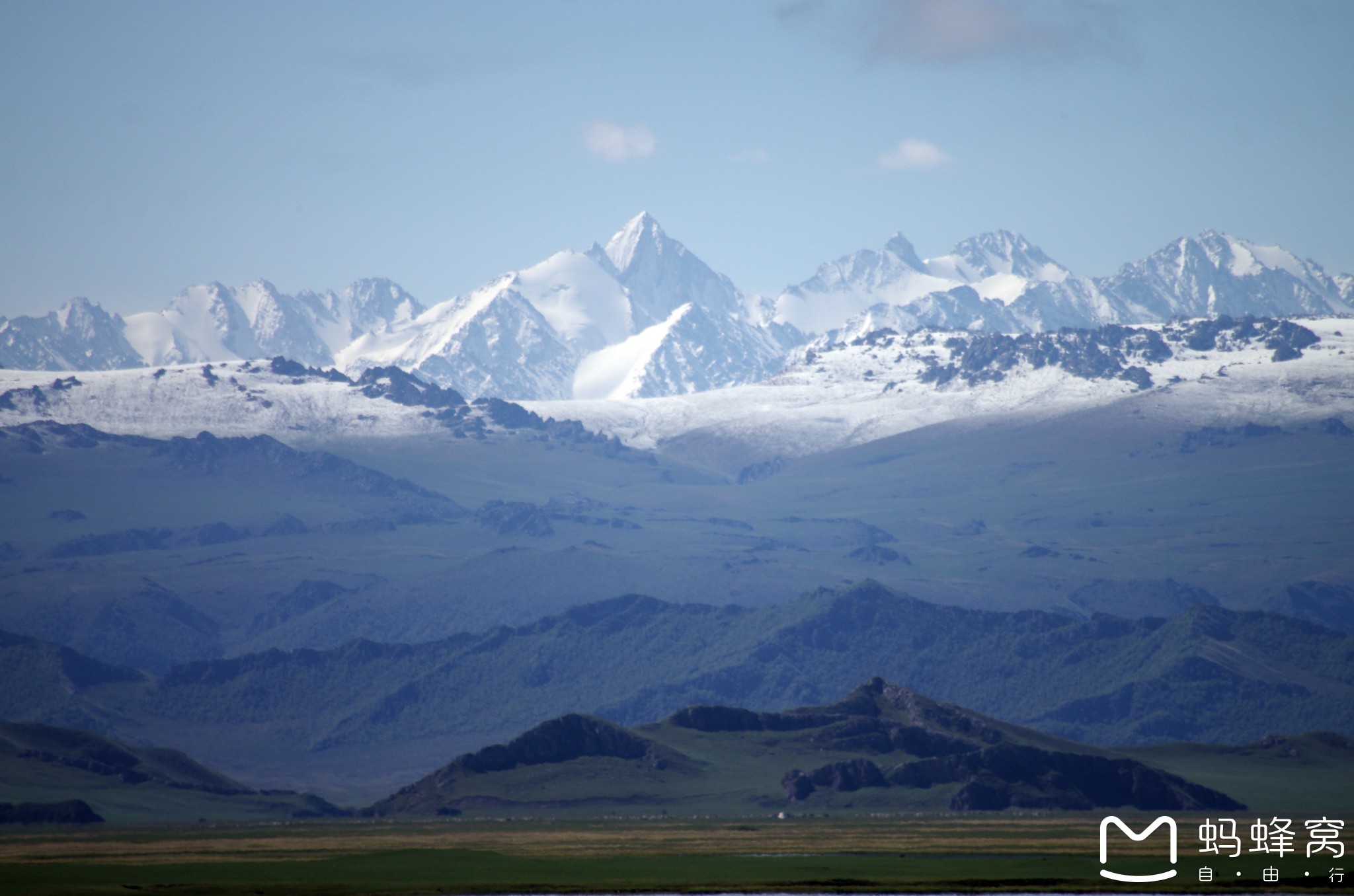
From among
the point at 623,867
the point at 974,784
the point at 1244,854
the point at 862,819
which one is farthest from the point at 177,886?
the point at 974,784

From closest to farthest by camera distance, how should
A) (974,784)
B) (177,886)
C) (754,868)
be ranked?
(177,886) → (754,868) → (974,784)

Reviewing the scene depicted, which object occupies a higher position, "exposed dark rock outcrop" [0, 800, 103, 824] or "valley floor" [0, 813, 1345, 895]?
"valley floor" [0, 813, 1345, 895]

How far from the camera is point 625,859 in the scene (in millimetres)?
130750

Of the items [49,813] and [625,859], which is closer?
[625,859]

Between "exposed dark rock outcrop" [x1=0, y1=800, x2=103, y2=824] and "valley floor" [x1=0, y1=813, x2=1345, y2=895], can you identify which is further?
"exposed dark rock outcrop" [x1=0, y1=800, x2=103, y2=824]

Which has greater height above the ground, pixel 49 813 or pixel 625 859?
pixel 625 859

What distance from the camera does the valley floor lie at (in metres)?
110

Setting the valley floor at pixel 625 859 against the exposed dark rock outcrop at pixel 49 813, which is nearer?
the valley floor at pixel 625 859

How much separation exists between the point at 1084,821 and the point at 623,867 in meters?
62.5

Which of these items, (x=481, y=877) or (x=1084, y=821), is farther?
(x=1084, y=821)

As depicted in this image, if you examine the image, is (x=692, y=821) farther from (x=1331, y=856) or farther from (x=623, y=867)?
(x=1331, y=856)

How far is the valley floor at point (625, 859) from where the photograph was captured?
360 ft

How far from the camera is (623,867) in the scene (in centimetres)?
12331

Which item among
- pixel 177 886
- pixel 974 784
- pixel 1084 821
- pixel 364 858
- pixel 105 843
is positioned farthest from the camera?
pixel 974 784
